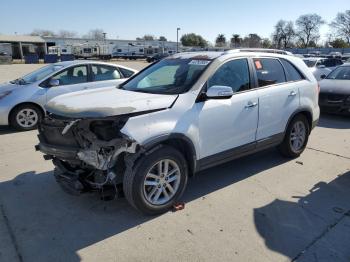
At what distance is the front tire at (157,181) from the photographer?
3582mm

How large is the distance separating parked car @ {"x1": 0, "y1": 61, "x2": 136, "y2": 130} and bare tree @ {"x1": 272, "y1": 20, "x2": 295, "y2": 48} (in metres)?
104

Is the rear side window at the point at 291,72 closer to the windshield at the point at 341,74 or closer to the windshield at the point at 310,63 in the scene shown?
the windshield at the point at 341,74

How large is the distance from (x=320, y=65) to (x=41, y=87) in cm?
1237

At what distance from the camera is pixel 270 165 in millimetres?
5531

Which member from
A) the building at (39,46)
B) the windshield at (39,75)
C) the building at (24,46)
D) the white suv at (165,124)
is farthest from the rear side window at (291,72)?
the building at (24,46)

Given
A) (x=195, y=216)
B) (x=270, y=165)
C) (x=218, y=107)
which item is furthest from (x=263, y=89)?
(x=195, y=216)

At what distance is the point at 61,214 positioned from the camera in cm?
392

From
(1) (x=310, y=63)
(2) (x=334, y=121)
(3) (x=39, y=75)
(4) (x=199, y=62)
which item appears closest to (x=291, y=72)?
(4) (x=199, y=62)

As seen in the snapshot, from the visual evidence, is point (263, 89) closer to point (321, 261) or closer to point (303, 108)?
point (303, 108)

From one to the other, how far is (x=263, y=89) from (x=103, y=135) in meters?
2.50

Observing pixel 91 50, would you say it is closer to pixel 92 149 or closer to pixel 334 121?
pixel 334 121

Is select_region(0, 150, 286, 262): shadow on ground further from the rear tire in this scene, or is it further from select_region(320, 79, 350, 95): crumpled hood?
select_region(320, 79, 350, 95): crumpled hood

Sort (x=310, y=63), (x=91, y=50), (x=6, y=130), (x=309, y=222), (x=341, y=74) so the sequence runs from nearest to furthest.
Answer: (x=309, y=222) < (x=6, y=130) < (x=341, y=74) < (x=310, y=63) < (x=91, y=50)

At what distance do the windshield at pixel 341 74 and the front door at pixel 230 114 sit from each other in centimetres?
719
